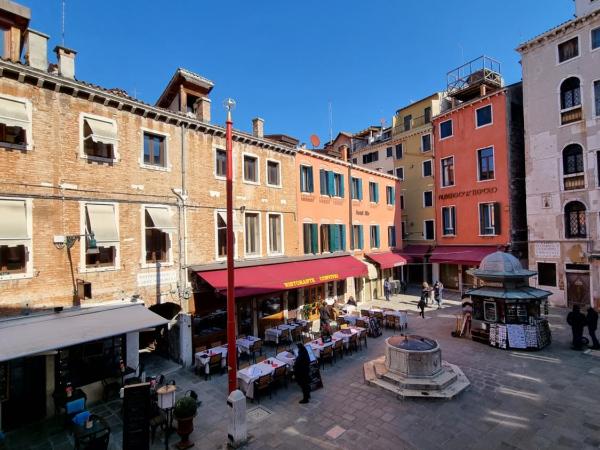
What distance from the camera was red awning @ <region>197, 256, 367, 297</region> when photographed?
1319 centimetres

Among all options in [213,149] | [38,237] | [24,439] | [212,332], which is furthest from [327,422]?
[213,149]

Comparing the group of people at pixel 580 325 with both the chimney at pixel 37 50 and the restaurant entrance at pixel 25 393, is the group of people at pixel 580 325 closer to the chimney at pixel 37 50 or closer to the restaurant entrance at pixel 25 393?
the restaurant entrance at pixel 25 393

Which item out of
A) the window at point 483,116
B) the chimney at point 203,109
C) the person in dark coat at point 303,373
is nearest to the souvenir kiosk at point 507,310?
the person in dark coat at point 303,373

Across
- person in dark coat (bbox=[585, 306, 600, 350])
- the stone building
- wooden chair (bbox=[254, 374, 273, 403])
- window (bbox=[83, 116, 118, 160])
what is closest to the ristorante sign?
the stone building

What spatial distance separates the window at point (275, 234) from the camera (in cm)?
1730

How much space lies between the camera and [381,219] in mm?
26250

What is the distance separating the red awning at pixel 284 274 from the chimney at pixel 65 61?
8.38 m

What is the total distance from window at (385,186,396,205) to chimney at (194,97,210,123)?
17.1m

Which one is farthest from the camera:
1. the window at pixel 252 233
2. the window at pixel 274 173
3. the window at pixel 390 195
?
the window at pixel 390 195

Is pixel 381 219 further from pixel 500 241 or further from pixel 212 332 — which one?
pixel 212 332

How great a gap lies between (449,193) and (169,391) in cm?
2620

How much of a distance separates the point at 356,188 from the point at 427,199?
32.0 feet

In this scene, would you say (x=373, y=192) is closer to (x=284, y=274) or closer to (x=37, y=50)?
(x=284, y=274)

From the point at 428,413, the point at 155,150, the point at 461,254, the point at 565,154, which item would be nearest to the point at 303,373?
the point at 428,413
